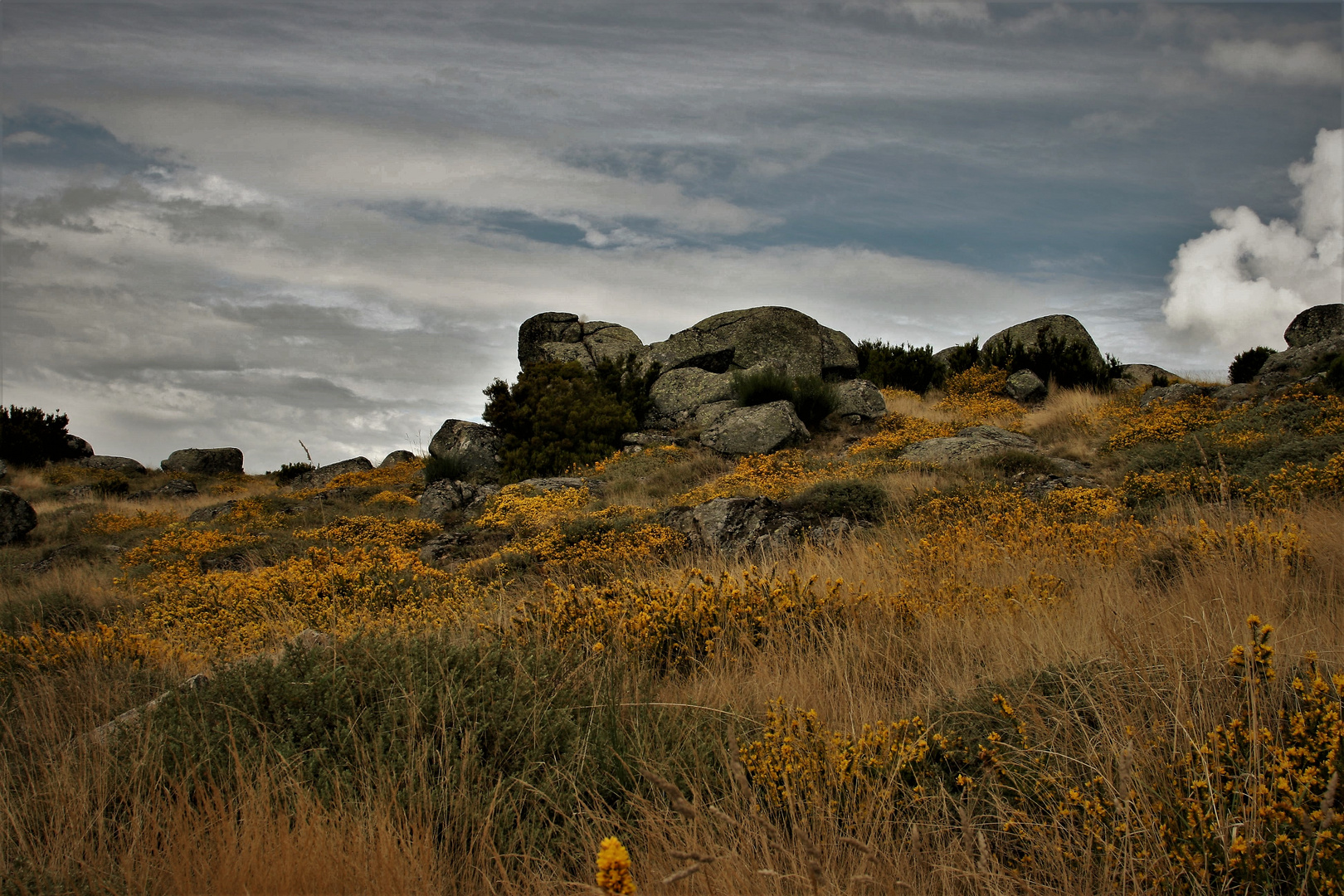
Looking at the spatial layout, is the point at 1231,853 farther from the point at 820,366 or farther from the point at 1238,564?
the point at 820,366

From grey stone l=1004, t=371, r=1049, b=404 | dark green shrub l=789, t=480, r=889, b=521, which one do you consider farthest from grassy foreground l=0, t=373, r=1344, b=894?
grey stone l=1004, t=371, r=1049, b=404

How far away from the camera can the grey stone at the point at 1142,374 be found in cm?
2250

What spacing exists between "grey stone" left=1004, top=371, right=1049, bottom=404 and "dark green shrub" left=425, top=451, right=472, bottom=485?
46.4ft

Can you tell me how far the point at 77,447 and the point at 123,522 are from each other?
47.2ft

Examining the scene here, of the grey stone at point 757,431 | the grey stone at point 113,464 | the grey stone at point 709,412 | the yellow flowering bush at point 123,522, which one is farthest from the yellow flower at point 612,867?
the grey stone at point 113,464

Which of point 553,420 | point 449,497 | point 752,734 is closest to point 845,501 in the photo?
point 752,734

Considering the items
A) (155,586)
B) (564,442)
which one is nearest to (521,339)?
(564,442)

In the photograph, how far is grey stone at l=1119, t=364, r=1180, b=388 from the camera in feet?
73.8

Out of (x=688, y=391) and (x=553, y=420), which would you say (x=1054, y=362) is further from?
(x=553, y=420)

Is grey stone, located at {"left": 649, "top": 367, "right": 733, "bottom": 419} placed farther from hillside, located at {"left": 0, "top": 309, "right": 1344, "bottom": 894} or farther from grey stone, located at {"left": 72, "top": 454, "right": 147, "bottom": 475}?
grey stone, located at {"left": 72, "top": 454, "right": 147, "bottom": 475}

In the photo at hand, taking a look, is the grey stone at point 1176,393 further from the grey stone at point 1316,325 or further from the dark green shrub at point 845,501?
the dark green shrub at point 845,501

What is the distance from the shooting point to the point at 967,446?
14.3m

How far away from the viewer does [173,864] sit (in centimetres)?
257

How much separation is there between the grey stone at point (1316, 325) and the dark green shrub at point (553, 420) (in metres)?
16.2
